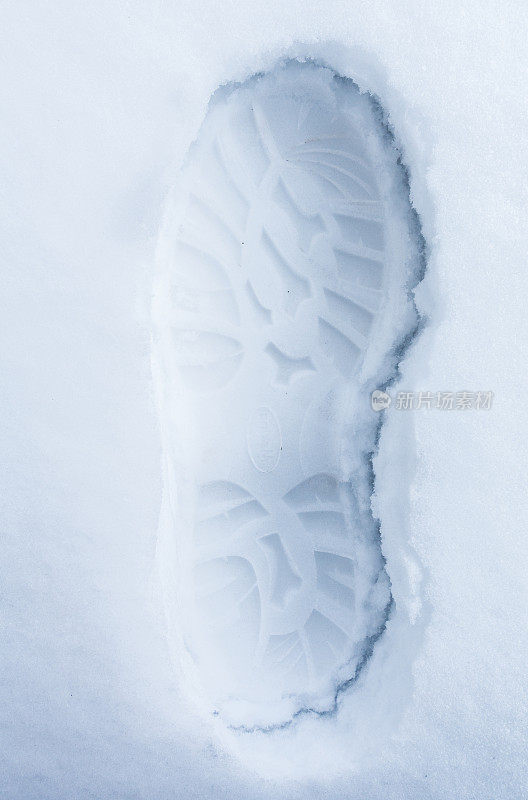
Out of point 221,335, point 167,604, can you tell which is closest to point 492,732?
point 167,604

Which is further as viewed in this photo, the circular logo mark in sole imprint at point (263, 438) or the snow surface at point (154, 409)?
the circular logo mark in sole imprint at point (263, 438)

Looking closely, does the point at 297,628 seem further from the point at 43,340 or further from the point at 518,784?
the point at 43,340

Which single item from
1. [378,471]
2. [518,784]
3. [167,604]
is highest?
[378,471]

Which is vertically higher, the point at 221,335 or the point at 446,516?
the point at 221,335

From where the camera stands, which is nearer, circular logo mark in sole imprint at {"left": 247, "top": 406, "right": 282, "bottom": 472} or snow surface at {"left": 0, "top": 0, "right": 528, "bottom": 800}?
snow surface at {"left": 0, "top": 0, "right": 528, "bottom": 800}
